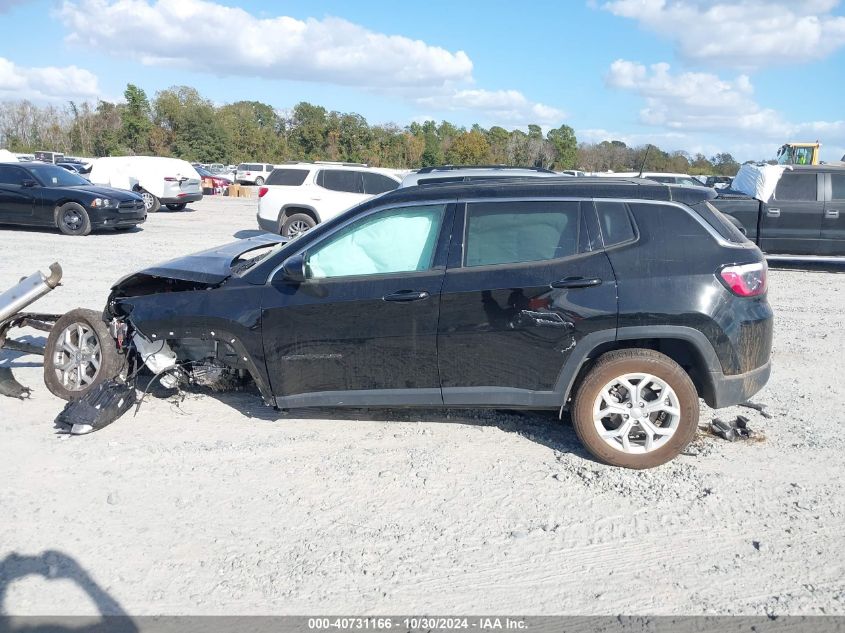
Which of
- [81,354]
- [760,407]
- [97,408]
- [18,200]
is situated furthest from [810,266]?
[18,200]

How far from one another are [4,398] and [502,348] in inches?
159

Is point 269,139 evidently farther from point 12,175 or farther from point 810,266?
point 810,266

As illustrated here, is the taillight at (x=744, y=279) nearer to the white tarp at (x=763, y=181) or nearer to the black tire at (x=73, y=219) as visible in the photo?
the white tarp at (x=763, y=181)

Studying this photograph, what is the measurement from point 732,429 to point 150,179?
2115cm

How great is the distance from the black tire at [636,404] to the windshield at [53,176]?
51.2 feet

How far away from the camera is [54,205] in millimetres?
16250

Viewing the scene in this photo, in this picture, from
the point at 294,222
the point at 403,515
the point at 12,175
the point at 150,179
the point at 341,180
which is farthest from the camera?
the point at 150,179

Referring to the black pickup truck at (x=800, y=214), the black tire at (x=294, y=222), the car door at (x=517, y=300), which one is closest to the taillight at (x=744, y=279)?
the car door at (x=517, y=300)

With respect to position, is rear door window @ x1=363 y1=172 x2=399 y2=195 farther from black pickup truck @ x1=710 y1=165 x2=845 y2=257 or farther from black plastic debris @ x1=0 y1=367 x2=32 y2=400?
black plastic debris @ x1=0 y1=367 x2=32 y2=400

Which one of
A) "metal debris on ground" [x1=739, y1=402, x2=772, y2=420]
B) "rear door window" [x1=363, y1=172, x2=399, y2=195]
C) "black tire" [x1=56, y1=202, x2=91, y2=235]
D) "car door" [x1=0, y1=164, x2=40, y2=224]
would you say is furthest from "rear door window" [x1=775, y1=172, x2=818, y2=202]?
"car door" [x1=0, y1=164, x2=40, y2=224]

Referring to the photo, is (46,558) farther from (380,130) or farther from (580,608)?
(380,130)

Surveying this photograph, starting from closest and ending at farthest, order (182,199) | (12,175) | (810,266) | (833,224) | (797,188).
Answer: (833,224) → (797,188) → (810,266) → (12,175) → (182,199)

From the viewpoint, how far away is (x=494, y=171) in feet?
34.3

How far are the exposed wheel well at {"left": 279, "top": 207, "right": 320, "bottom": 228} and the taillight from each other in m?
11.8
